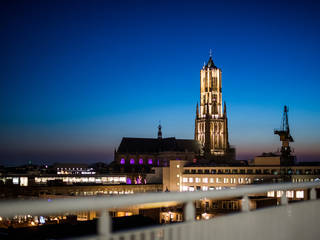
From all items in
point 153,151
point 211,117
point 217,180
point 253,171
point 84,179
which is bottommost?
point 84,179

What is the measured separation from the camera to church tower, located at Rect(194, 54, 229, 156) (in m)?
128

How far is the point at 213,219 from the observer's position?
410cm

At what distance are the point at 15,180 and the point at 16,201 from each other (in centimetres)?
10479

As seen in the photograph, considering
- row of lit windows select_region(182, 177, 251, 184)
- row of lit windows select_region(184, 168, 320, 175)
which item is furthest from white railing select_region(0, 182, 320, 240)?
row of lit windows select_region(182, 177, 251, 184)

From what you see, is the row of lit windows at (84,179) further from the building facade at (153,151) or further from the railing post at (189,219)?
the railing post at (189,219)

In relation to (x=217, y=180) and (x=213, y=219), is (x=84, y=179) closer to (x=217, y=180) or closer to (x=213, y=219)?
(x=217, y=180)

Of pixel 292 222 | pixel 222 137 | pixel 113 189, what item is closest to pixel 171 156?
pixel 222 137

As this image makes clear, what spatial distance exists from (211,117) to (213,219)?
12651 cm

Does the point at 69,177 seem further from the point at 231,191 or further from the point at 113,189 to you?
the point at 231,191

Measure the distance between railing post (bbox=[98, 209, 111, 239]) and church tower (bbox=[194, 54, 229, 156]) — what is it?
12244 cm

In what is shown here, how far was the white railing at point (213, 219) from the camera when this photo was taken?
2.78 m

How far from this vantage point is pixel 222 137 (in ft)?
420

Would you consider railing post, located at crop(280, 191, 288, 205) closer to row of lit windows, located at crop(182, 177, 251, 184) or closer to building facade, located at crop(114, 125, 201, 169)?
row of lit windows, located at crop(182, 177, 251, 184)

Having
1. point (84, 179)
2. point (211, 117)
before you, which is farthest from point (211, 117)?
point (84, 179)
